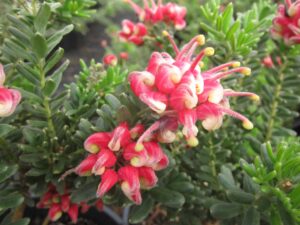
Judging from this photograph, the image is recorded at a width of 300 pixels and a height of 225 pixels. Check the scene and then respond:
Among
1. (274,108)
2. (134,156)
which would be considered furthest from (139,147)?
(274,108)

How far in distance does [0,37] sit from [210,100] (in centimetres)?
42

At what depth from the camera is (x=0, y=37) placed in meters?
0.76

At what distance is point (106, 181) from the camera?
2.05 feet

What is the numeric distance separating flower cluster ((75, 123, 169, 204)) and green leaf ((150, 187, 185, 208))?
0.32ft

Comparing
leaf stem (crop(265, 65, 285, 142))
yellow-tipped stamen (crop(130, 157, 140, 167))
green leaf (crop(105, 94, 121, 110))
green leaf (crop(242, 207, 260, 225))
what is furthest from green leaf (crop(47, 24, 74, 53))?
leaf stem (crop(265, 65, 285, 142))

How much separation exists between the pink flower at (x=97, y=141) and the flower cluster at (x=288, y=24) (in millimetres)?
451

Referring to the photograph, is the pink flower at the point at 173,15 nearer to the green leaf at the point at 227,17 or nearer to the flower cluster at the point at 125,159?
the green leaf at the point at 227,17

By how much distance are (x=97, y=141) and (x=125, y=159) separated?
0.05 m

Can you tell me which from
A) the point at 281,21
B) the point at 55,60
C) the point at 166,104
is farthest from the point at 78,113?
the point at 281,21

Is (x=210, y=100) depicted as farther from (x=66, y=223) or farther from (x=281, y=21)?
(x=66, y=223)

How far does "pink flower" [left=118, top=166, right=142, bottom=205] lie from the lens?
62 centimetres

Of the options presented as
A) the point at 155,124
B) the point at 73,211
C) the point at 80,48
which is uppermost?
the point at 155,124

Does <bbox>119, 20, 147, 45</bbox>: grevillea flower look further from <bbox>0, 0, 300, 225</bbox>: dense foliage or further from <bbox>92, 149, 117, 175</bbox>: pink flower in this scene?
<bbox>92, 149, 117, 175</bbox>: pink flower

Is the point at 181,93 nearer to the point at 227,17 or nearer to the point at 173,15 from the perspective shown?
the point at 227,17
